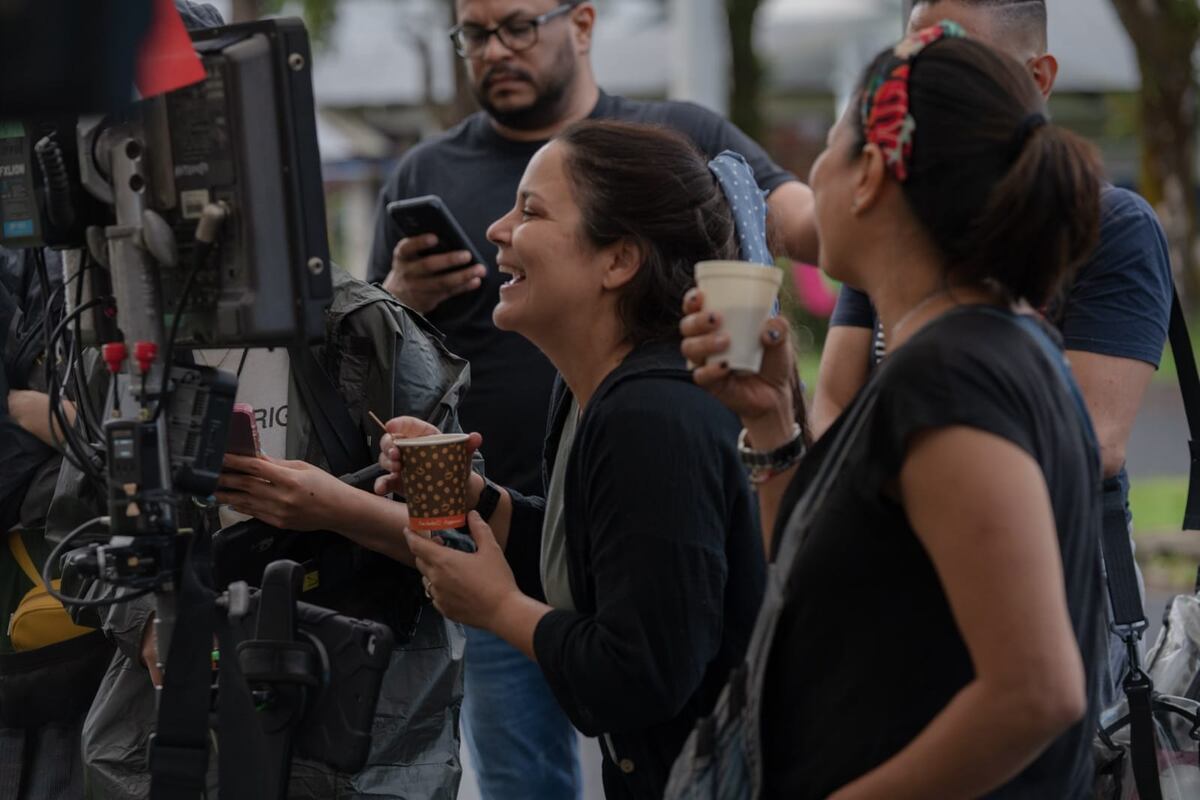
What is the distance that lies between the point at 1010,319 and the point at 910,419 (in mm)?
207

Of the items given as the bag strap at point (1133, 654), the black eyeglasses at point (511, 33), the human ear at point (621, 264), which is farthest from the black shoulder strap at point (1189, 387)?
the black eyeglasses at point (511, 33)

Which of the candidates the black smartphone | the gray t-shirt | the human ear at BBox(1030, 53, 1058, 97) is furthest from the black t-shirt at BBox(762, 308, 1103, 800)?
the black smartphone

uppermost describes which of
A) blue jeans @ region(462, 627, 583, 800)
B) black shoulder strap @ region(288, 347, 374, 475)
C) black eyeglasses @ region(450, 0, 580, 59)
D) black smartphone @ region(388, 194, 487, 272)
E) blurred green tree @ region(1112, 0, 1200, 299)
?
black eyeglasses @ region(450, 0, 580, 59)

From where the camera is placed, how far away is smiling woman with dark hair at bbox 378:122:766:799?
83.6 inches

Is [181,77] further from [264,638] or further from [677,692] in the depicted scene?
[677,692]

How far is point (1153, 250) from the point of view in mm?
2627

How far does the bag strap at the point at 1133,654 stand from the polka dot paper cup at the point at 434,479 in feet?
3.65

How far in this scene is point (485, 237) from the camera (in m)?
3.65

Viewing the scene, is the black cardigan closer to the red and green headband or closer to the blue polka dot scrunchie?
the blue polka dot scrunchie

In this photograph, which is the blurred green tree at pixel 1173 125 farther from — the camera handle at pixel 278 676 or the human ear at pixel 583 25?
the camera handle at pixel 278 676

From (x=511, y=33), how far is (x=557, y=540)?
5.88 feet

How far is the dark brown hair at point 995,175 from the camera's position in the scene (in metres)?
1.71

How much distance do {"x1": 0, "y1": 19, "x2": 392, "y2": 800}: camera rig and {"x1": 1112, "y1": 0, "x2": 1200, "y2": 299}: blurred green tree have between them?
12.9 meters

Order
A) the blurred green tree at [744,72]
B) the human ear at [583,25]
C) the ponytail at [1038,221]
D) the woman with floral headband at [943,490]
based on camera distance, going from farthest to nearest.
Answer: the blurred green tree at [744,72] → the human ear at [583,25] → the ponytail at [1038,221] → the woman with floral headband at [943,490]
